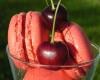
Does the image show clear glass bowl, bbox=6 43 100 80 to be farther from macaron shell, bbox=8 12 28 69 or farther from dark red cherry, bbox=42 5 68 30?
dark red cherry, bbox=42 5 68 30

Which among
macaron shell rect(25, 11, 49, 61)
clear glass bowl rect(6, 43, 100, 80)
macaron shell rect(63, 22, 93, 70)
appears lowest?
clear glass bowl rect(6, 43, 100, 80)

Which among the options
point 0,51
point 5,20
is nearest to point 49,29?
point 0,51

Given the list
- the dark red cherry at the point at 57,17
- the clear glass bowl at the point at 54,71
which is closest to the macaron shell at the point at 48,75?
the clear glass bowl at the point at 54,71

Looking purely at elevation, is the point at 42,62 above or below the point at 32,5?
above

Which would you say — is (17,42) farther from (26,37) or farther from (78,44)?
(78,44)

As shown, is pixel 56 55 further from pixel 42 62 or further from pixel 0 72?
pixel 0 72

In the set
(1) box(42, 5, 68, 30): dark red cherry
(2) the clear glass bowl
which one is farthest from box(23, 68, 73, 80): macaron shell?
(1) box(42, 5, 68, 30): dark red cherry

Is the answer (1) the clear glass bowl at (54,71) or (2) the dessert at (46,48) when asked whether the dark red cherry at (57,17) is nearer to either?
(2) the dessert at (46,48)
